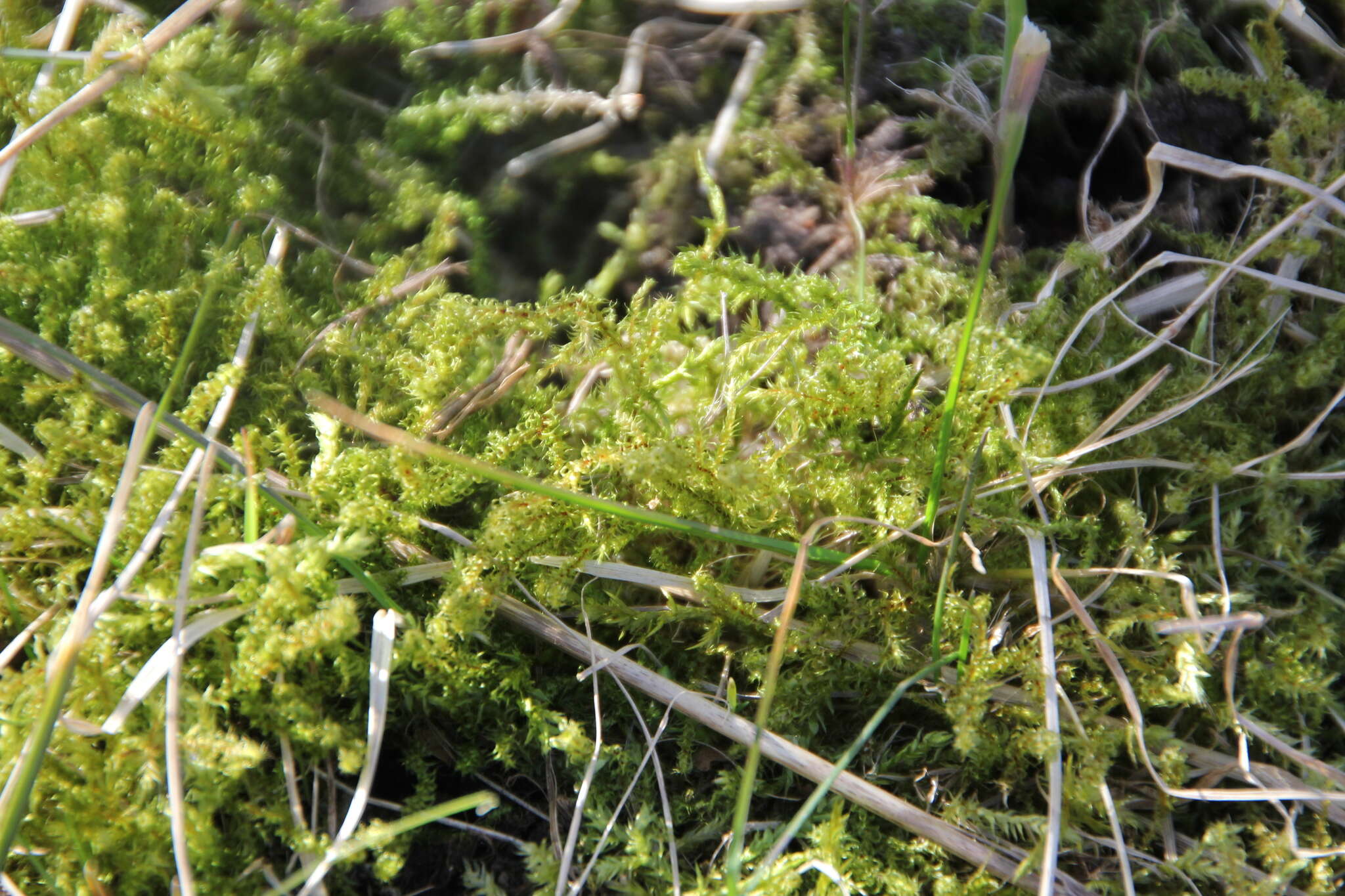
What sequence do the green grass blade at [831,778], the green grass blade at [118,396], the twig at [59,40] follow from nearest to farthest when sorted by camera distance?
the green grass blade at [831,778], the green grass blade at [118,396], the twig at [59,40]

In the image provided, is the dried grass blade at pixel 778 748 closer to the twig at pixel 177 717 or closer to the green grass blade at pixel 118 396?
the green grass blade at pixel 118 396

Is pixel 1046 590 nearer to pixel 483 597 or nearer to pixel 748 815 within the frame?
pixel 748 815

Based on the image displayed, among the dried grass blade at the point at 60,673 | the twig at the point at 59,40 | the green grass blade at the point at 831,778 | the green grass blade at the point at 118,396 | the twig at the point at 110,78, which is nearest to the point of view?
the dried grass blade at the point at 60,673

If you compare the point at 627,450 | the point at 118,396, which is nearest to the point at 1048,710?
the point at 627,450

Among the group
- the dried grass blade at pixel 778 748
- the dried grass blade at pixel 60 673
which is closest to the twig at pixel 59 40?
the dried grass blade at pixel 60 673

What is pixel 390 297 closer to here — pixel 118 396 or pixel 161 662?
pixel 118 396

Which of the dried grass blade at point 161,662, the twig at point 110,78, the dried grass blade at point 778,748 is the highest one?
the twig at point 110,78
